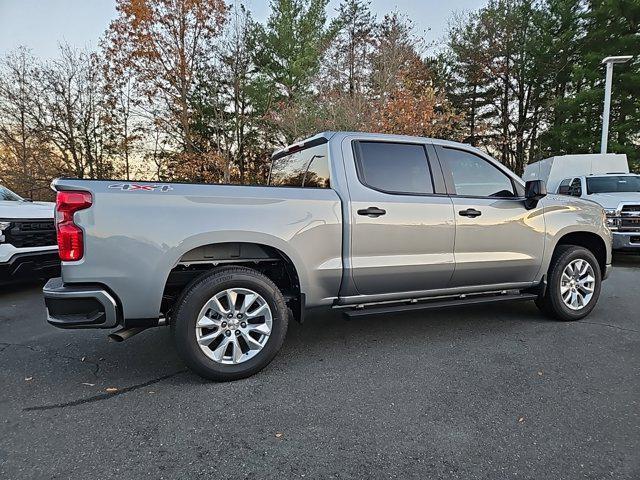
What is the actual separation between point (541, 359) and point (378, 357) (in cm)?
135

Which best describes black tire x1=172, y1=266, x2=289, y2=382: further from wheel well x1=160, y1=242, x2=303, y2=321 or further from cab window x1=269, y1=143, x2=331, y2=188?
cab window x1=269, y1=143, x2=331, y2=188

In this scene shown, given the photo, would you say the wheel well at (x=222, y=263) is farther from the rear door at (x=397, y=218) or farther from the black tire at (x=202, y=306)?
the rear door at (x=397, y=218)

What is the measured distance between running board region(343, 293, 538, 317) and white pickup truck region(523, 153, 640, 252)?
5685 millimetres

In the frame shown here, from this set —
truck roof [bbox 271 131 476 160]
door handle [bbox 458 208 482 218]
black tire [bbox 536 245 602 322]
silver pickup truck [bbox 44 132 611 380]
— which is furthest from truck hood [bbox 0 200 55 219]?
black tire [bbox 536 245 602 322]

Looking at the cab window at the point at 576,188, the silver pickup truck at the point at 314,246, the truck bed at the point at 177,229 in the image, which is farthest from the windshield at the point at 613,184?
the truck bed at the point at 177,229

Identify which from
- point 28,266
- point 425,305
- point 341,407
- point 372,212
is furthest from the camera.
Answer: point 28,266

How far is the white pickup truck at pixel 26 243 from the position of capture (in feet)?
17.1

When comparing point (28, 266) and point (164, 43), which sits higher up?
point (164, 43)

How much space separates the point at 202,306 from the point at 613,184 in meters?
10.8

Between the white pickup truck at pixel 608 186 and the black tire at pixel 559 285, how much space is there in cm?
467

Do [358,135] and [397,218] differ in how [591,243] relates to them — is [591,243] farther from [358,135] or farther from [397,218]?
[358,135]

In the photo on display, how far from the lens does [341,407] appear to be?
8.59 feet

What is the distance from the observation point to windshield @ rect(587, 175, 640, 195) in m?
9.78

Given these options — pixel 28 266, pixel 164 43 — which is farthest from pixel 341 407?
pixel 164 43
